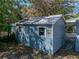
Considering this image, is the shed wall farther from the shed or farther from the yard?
the yard

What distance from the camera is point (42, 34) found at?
66.1 ft

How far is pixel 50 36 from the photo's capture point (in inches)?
770

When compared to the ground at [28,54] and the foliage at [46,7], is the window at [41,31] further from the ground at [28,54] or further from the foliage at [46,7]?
the foliage at [46,7]

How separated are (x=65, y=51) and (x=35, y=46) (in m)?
3.15

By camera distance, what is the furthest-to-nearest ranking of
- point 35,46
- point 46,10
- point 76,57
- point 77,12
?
point 77,12
point 46,10
point 35,46
point 76,57

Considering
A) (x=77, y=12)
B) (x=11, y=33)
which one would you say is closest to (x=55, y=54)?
(x=11, y=33)

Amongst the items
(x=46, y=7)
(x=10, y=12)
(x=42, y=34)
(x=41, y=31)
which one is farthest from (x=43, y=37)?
→ (x=46, y=7)

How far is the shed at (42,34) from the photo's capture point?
19.6m

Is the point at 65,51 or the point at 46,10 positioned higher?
the point at 46,10

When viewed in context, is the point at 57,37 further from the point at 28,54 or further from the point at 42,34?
the point at 28,54

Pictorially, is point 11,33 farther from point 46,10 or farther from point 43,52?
point 46,10

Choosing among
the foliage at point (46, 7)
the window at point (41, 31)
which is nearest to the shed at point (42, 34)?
the window at point (41, 31)

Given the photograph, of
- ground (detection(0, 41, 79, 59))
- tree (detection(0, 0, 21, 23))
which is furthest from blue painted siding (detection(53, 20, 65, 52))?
tree (detection(0, 0, 21, 23))

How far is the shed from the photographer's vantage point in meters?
19.6
